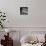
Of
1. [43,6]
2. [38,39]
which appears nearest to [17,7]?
[43,6]

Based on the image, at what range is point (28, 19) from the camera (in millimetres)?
2979

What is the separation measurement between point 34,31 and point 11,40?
534mm

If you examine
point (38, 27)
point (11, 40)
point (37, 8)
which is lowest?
point (11, 40)

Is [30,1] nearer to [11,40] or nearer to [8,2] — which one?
[8,2]

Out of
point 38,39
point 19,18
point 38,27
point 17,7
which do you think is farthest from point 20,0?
point 38,39

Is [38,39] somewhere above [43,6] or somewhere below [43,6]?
below

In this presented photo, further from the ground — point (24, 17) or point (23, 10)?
point (23, 10)

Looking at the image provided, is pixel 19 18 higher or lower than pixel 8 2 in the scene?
lower

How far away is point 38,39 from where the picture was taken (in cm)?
290

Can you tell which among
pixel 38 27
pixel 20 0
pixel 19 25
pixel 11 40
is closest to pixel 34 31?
pixel 38 27

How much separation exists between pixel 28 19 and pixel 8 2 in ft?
1.88

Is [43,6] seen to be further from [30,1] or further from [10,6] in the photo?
[10,6]

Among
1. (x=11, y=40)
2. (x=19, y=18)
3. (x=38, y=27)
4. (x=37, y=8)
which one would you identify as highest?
(x=37, y=8)

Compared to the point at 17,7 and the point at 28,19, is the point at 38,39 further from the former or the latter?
the point at 17,7
